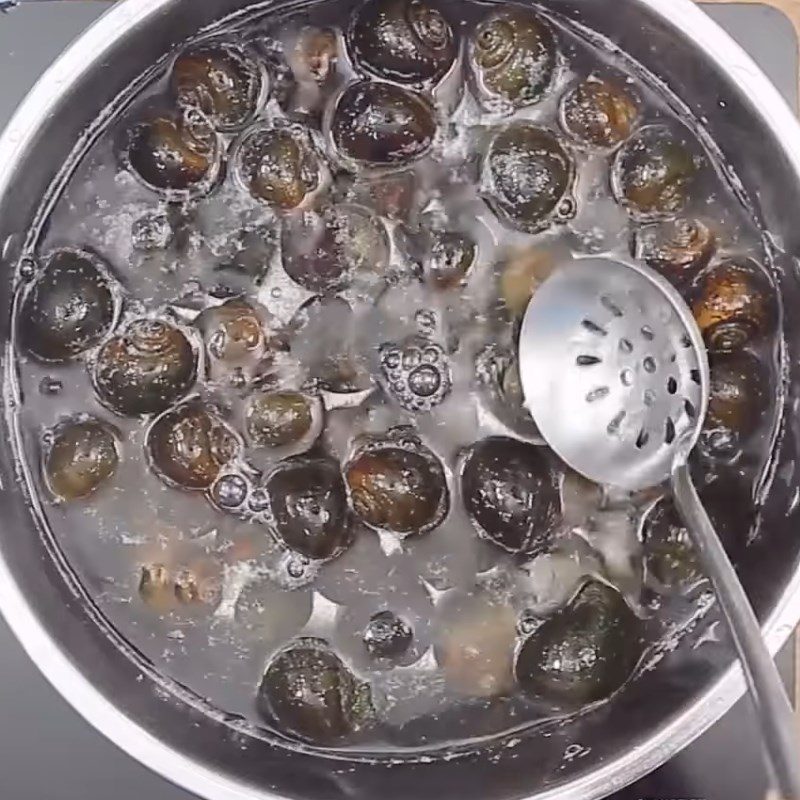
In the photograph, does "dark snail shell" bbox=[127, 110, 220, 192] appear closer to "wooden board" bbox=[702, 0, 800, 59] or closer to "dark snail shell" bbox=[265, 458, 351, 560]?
"dark snail shell" bbox=[265, 458, 351, 560]

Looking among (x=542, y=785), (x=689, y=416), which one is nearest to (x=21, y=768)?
(x=542, y=785)

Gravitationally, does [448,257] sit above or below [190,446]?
above

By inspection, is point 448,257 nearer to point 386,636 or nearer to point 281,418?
point 281,418

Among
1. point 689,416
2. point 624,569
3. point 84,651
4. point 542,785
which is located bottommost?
point 84,651

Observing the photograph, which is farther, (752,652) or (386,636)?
(386,636)

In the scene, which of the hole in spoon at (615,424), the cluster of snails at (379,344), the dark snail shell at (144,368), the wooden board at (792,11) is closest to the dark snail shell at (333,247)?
the cluster of snails at (379,344)

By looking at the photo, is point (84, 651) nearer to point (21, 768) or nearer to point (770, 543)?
point (21, 768)

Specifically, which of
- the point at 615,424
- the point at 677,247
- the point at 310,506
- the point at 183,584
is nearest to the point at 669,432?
the point at 615,424

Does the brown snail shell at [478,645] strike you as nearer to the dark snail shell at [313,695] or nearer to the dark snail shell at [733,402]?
the dark snail shell at [313,695]
